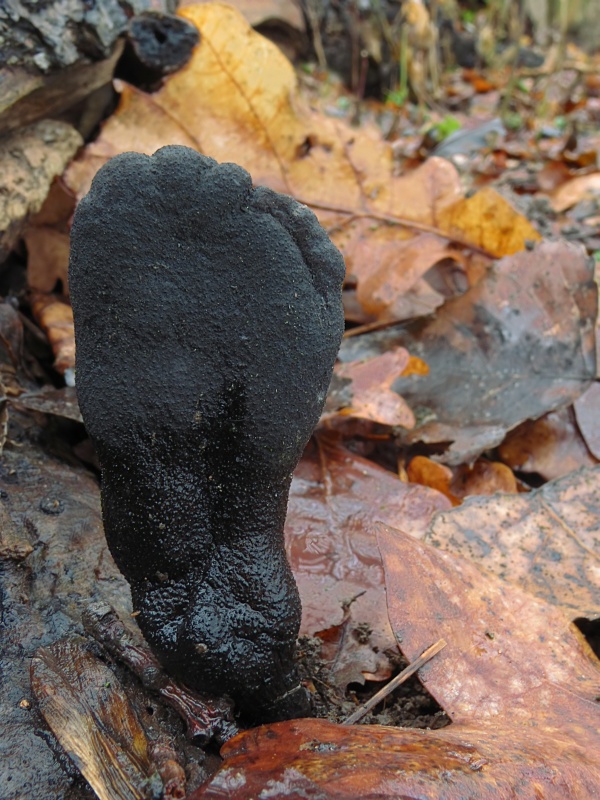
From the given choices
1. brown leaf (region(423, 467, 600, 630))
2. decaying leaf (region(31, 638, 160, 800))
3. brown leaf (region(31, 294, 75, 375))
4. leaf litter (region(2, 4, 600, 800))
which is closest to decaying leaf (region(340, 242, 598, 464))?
leaf litter (region(2, 4, 600, 800))

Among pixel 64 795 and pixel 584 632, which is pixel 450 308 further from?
pixel 64 795

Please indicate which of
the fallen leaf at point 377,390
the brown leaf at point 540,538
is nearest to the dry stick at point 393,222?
the fallen leaf at point 377,390

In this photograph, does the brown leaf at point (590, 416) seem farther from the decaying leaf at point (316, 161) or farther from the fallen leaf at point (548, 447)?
the decaying leaf at point (316, 161)

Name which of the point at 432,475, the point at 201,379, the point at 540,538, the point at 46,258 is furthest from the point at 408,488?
the point at 46,258

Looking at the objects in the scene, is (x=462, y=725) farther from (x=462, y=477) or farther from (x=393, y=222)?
(x=393, y=222)

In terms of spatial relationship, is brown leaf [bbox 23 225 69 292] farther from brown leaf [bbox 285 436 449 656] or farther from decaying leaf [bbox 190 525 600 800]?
decaying leaf [bbox 190 525 600 800]

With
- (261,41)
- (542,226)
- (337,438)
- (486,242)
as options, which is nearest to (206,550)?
(337,438)

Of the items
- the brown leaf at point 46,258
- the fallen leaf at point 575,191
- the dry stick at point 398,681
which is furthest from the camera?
the fallen leaf at point 575,191
